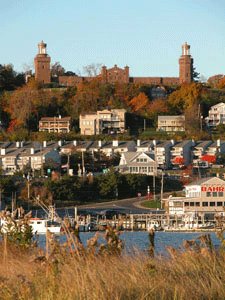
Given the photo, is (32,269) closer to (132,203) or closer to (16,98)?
(132,203)

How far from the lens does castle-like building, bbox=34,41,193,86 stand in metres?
108

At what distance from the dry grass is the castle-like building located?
93.4 meters

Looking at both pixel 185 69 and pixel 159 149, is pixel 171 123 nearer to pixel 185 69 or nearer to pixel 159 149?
pixel 159 149

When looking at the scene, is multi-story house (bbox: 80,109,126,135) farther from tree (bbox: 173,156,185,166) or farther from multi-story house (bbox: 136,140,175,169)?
tree (bbox: 173,156,185,166)

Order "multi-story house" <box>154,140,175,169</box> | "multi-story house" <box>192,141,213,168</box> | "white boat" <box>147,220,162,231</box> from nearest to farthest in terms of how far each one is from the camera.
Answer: "white boat" <box>147,220,162,231</box> → "multi-story house" <box>154,140,175,169</box> → "multi-story house" <box>192,141,213,168</box>

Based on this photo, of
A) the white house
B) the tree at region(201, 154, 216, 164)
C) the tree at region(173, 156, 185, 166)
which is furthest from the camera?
the tree at region(173, 156, 185, 166)

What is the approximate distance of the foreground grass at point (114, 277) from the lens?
11516 millimetres

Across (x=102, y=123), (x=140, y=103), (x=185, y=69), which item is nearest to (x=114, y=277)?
(x=102, y=123)

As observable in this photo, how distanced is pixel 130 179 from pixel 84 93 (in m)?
38.6

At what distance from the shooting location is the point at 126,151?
2975 inches

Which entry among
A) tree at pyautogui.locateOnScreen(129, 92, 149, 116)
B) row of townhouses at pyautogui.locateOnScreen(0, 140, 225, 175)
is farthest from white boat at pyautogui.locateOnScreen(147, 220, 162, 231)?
tree at pyautogui.locateOnScreen(129, 92, 149, 116)

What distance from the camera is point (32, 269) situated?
12984 millimetres

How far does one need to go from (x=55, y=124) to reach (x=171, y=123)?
11.5 metres

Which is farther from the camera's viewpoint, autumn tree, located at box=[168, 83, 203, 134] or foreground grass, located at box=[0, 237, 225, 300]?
autumn tree, located at box=[168, 83, 203, 134]
